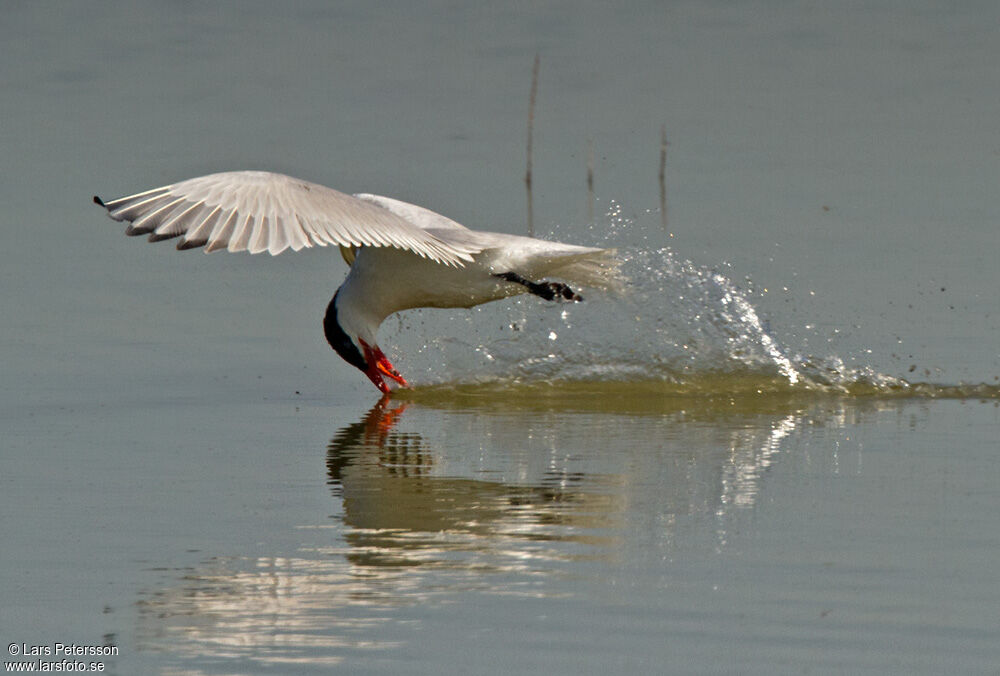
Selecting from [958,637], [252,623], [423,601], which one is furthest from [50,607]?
[958,637]

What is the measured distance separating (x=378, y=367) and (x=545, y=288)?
99 centimetres

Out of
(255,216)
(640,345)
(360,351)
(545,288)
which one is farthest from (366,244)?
(640,345)

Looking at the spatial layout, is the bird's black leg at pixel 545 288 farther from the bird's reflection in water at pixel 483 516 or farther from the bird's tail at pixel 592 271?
the bird's reflection in water at pixel 483 516

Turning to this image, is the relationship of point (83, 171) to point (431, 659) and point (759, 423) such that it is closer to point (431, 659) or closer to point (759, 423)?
point (759, 423)

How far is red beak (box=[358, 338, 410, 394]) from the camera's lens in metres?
9.11

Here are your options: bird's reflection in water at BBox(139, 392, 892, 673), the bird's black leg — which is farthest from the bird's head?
the bird's black leg

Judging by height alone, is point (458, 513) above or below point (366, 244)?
below

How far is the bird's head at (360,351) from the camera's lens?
9102mm

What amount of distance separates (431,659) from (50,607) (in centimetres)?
117

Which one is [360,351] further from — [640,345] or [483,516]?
[483,516]

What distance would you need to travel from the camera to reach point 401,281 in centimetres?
899

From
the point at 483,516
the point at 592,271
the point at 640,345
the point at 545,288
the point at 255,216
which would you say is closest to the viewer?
the point at 483,516

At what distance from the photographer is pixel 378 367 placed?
9125 millimetres

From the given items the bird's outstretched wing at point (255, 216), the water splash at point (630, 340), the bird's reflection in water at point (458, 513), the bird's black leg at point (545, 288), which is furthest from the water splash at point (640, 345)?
the bird's reflection in water at point (458, 513)
